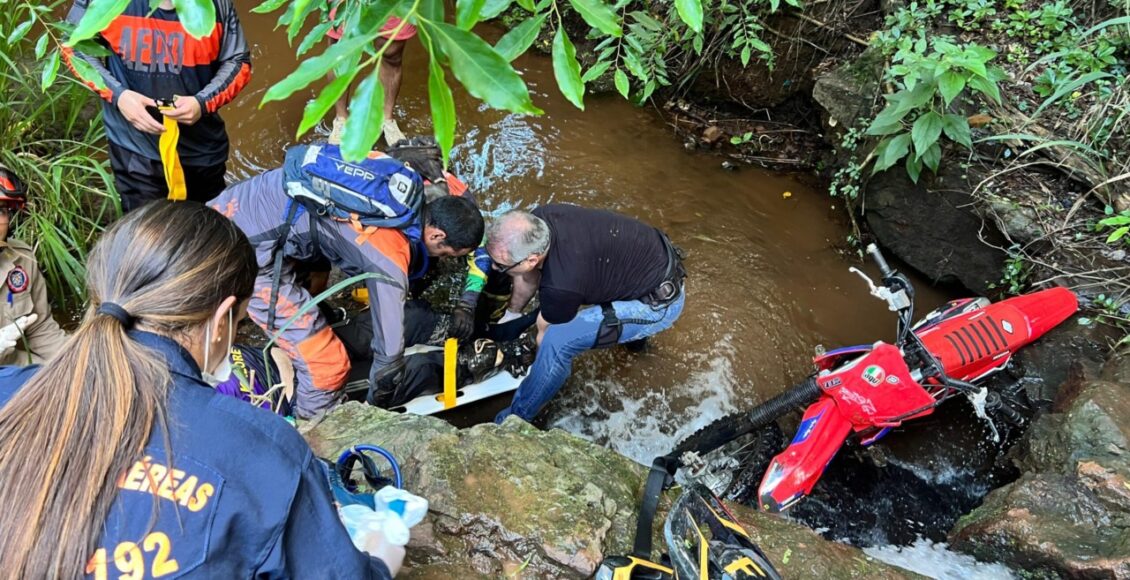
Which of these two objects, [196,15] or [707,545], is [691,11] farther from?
[707,545]

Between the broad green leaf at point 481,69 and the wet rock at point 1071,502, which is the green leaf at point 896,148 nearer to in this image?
the wet rock at point 1071,502

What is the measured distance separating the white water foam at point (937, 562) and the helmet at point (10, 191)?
3.33 meters

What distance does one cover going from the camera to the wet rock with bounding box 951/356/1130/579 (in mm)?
2111

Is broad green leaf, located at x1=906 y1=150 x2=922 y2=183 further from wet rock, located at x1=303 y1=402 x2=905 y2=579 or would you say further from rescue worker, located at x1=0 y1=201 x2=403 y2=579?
rescue worker, located at x1=0 y1=201 x2=403 y2=579

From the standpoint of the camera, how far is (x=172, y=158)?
9.48 ft

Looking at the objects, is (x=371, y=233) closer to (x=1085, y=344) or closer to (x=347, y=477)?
(x=347, y=477)

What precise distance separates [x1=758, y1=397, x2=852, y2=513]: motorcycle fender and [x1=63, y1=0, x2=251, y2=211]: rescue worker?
9.75 ft

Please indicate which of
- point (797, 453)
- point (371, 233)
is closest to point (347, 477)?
point (371, 233)

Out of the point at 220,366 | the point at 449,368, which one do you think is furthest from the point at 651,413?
the point at 220,366

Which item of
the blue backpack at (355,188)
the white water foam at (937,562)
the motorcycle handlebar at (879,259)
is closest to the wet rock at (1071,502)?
the white water foam at (937,562)

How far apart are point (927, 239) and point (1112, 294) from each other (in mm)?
935

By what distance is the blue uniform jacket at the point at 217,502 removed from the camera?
3.17ft

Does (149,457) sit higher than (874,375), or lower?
higher

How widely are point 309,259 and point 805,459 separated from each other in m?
2.32
